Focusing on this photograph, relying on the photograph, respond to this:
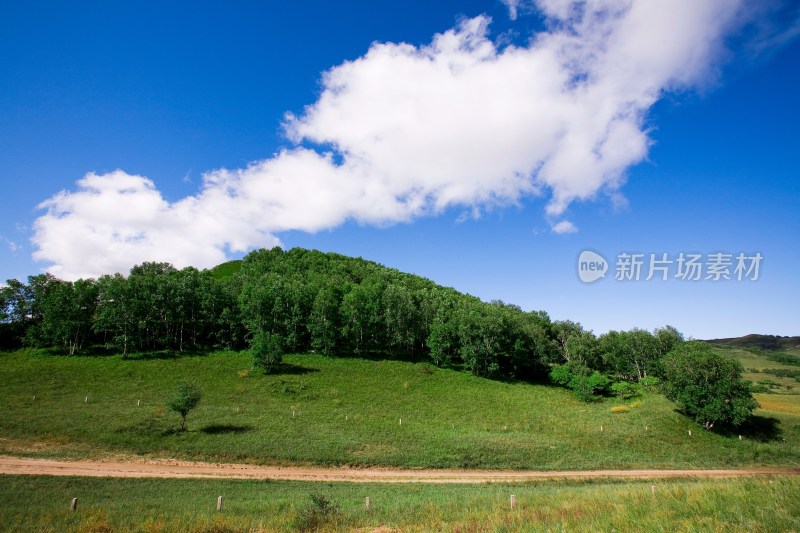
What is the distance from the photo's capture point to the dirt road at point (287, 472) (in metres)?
28.7

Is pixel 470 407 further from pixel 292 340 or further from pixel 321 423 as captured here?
pixel 292 340

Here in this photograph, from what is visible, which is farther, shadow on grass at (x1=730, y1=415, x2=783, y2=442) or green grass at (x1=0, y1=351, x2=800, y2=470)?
shadow on grass at (x1=730, y1=415, x2=783, y2=442)

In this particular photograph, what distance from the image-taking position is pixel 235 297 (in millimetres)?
89000

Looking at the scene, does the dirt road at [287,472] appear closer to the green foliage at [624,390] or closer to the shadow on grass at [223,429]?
the shadow on grass at [223,429]

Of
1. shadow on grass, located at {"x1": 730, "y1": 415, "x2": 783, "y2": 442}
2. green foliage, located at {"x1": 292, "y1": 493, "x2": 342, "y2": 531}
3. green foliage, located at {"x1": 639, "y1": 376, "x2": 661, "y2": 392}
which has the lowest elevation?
shadow on grass, located at {"x1": 730, "y1": 415, "x2": 783, "y2": 442}

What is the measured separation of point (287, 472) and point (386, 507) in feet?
52.6

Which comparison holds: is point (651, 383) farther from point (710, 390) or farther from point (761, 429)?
point (710, 390)

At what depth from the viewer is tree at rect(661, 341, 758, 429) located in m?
49.2

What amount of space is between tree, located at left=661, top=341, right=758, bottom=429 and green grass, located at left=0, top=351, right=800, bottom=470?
243 cm

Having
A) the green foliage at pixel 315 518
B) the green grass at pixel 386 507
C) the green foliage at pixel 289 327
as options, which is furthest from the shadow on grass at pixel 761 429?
the green foliage at pixel 315 518

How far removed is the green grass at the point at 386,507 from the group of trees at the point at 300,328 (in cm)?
4196

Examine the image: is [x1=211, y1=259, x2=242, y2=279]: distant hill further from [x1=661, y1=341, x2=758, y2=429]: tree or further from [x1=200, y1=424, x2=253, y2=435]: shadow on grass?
[x1=661, y1=341, x2=758, y2=429]: tree

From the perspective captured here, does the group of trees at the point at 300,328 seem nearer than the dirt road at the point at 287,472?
No

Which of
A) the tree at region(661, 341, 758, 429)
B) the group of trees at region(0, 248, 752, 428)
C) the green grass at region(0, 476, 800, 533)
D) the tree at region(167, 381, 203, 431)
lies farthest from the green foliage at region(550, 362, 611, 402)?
the tree at region(167, 381, 203, 431)
